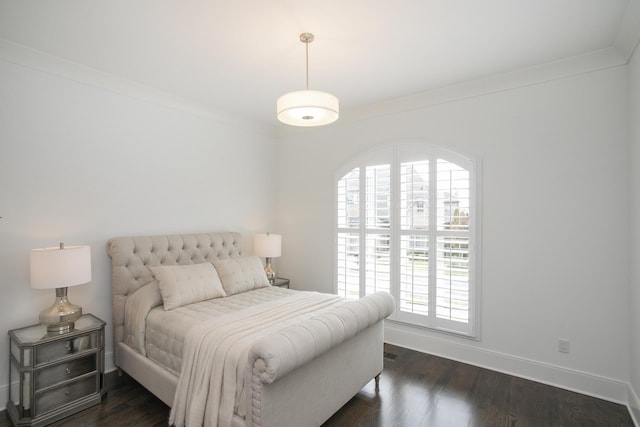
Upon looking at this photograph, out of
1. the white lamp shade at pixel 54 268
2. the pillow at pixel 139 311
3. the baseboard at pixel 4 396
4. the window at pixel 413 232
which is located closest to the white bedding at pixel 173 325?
the pillow at pixel 139 311

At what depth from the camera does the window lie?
313 centimetres

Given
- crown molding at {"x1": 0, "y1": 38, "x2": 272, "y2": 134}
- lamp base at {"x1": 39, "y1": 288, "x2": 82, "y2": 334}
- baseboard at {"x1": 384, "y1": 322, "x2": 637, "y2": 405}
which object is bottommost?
baseboard at {"x1": 384, "y1": 322, "x2": 637, "y2": 405}

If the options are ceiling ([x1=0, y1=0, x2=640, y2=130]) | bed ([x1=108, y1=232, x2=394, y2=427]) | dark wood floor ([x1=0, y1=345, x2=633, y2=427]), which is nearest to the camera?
bed ([x1=108, y1=232, x2=394, y2=427])

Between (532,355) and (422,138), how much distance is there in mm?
2249

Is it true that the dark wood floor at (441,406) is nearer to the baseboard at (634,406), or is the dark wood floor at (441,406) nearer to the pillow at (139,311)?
the baseboard at (634,406)

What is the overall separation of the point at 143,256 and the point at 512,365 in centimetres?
351

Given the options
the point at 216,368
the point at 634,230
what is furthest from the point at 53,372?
the point at 634,230

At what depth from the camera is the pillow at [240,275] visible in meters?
3.17

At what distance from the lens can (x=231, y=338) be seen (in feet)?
6.53

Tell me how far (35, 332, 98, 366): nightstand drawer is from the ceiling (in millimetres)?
2170

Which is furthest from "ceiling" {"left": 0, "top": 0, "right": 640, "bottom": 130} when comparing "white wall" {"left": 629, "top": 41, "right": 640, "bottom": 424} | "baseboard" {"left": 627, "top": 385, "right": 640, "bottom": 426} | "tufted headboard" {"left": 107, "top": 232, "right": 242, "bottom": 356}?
"baseboard" {"left": 627, "top": 385, "right": 640, "bottom": 426}

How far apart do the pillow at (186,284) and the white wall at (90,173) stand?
61 cm

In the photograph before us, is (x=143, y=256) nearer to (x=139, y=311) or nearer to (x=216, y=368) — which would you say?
(x=139, y=311)

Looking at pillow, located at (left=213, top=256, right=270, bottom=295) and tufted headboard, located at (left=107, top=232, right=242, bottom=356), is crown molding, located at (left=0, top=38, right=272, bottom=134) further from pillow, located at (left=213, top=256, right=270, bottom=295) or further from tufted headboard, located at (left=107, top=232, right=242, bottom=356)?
pillow, located at (left=213, top=256, right=270, bottom=295)
